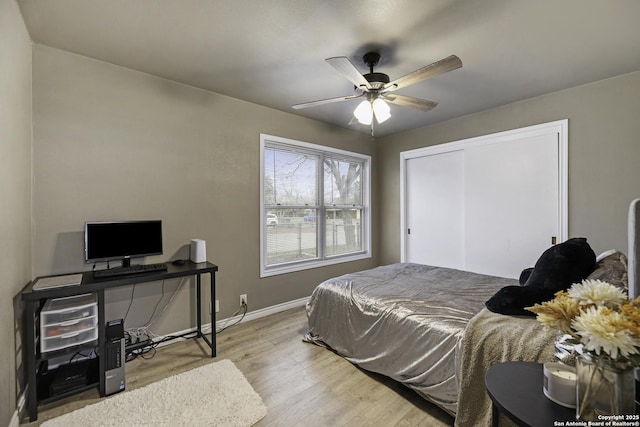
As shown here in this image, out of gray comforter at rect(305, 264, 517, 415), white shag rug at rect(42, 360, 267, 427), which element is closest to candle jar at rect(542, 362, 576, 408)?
gray comforter at rect(305, 264, 517, 415)

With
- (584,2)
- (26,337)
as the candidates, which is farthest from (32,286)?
(584,2)

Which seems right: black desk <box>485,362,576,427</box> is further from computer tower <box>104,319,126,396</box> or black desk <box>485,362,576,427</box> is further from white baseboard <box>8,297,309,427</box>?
white baseboard <box>8,297,309,427</box>

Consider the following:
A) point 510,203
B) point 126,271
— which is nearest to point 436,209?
point 510,203

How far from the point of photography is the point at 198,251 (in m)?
2.58

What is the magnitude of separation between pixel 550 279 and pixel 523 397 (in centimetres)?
94

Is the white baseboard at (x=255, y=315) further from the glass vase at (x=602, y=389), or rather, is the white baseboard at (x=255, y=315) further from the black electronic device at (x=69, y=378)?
the glass vase at (x=602, y=389)

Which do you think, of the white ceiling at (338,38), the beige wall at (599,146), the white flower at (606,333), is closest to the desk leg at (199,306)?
the white ceiling at (338,38)

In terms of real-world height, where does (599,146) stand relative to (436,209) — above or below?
above

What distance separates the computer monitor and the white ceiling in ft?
4.60

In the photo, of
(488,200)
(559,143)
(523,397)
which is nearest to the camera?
(523,397)

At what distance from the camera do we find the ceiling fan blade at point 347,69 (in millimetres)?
1682

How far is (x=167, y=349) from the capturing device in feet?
8.25

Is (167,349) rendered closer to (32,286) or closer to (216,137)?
(32,286)

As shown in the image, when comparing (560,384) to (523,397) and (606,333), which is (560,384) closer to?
(523,397)
